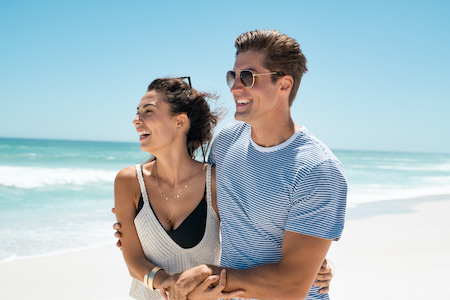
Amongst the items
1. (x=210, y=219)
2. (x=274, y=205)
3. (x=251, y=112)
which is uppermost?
(x=251, y=112)

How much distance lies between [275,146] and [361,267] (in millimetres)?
4424

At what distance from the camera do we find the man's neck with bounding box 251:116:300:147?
224 cm

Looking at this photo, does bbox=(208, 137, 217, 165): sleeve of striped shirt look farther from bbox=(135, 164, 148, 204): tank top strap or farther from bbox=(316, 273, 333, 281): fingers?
bbox=(316, 273, 333, 281): fingers

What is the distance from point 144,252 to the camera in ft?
9.06

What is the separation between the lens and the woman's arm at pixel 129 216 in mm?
2682

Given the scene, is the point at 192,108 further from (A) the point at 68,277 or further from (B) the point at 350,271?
(B) the point at 350,271

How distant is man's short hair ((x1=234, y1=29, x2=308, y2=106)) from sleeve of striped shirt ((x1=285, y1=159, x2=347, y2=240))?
0.67 metres

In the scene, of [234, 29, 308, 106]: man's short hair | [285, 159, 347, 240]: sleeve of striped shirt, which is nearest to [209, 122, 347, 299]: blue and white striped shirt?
[285, 159, 347, 240]: sleeve of striped shirt

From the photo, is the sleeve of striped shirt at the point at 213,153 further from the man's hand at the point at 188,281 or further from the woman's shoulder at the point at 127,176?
the man's hand at the point at 188,281

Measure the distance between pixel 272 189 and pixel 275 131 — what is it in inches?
14.9

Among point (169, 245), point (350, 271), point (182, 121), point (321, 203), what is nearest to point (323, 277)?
point (321, 203)

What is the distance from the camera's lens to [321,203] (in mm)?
1896

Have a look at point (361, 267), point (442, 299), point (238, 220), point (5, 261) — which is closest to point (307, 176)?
point (238, 220)

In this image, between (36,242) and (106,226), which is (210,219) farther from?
(106,226)
